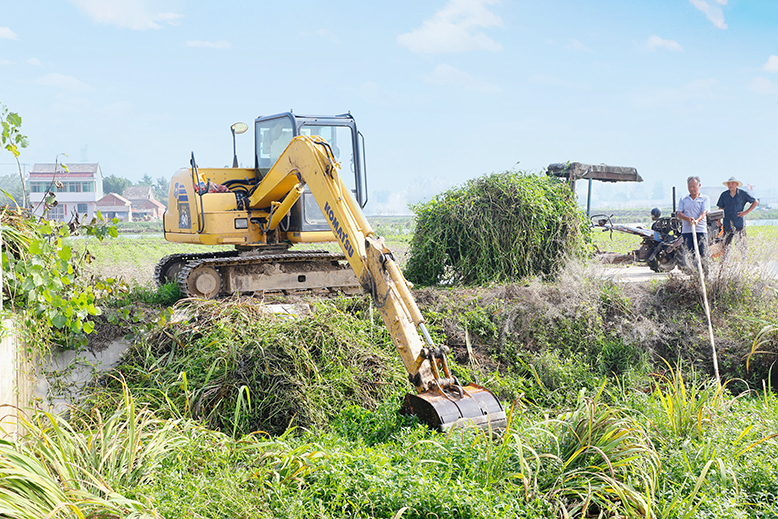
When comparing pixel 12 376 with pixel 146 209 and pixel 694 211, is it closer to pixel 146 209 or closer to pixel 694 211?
pixel 694 211

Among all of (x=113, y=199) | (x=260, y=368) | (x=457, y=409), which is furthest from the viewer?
(x=113, y=199)

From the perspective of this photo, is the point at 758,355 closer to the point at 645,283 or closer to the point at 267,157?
the point at 645,283

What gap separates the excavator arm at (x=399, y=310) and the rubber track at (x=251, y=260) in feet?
7.01

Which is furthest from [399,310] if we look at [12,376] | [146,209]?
[146,209]

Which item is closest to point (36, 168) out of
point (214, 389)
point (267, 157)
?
point (267, 157)

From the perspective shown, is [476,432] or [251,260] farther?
[251,260]

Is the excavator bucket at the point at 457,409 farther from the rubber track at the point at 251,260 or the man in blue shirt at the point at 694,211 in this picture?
the man in blue shirt at the point at 694,211

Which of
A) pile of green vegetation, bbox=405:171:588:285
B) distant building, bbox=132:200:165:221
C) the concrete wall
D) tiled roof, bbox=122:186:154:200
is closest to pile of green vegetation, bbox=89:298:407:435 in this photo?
the concrete wall

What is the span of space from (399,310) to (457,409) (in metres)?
0.92

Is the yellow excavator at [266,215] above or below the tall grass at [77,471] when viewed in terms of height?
above

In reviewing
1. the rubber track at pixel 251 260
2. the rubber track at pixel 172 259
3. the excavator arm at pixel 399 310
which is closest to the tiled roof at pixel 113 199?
the rubber track at pixel 172 259

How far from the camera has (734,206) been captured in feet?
30.5

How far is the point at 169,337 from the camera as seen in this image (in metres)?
5.84

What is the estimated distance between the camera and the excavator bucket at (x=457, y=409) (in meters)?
3.97
